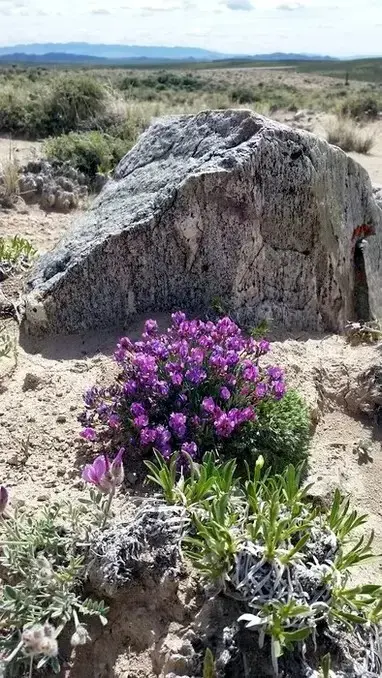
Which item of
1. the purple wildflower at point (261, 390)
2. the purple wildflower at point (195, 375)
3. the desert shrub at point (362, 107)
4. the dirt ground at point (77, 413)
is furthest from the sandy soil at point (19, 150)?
the desert shrub at point (362, 107)

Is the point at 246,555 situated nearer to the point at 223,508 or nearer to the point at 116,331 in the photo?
the point at 223,508

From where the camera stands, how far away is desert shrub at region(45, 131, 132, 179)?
8.45 m

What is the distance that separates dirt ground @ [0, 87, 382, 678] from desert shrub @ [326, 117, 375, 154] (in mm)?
11780

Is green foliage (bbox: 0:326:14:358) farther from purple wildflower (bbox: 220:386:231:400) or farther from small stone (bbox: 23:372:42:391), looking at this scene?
purple wildflower (bbox: 220:386:231:400)

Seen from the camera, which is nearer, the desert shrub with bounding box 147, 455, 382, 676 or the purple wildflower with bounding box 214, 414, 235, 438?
the desert shrub with bounding box 147, 455, 382, 676

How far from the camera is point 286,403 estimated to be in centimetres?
340

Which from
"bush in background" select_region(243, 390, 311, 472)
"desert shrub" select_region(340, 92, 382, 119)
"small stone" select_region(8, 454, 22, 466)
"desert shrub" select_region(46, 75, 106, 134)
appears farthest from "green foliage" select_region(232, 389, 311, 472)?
"desert shrub" select_region(340, 92, 382, 119)

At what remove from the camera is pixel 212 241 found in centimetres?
418

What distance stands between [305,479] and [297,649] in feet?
3.74

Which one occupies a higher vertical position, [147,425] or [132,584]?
[147,425]

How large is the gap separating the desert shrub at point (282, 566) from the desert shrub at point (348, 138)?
→ 13844mm

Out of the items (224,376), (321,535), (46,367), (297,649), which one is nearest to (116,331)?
(46,367)

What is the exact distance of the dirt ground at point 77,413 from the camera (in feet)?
10.4


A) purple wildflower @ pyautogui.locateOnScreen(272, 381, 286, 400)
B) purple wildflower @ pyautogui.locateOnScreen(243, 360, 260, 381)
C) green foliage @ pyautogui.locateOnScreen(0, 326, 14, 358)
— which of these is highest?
purple wildflower @ pyautogui.locateOnScreen(243, 360, 260, 381)
